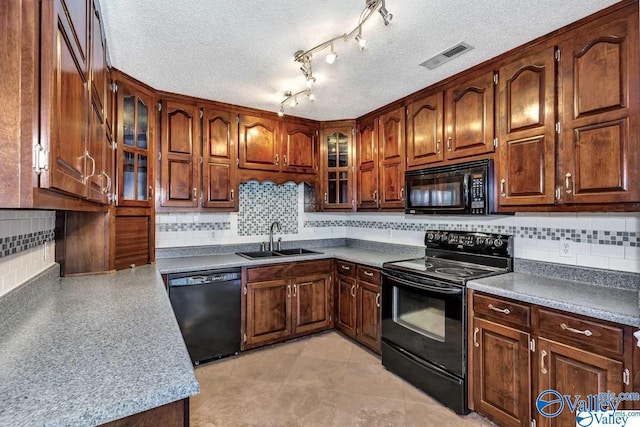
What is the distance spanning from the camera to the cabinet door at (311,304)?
3.24 meters

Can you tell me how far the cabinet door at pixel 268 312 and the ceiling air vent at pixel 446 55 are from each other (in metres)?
2.26

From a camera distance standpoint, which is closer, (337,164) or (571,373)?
(571,373)

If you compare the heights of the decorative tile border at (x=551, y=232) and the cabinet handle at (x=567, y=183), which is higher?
the cabinet handle at (x=567, y=183)

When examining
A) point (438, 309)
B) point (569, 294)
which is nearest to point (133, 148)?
point (438, 309)

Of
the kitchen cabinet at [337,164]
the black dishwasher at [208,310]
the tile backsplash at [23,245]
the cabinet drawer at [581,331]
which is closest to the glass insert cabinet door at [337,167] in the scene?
the kitchen cabinet at [337,164]

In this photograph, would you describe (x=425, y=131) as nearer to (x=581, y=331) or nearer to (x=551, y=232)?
(x=551, y=232)

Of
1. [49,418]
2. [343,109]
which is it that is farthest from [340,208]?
[49,418]

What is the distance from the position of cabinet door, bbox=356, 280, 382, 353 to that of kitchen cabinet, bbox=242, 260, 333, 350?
1.38 ft

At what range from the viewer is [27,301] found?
156 centimetres

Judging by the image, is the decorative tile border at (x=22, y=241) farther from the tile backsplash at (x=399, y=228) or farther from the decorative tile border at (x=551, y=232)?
the decorative tile border at (x=551, y=232)

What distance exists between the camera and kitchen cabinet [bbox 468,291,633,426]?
1530mm

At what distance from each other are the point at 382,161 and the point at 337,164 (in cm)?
60

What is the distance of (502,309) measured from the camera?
6.37ft

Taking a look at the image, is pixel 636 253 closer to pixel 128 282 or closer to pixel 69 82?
pixel 69 82
